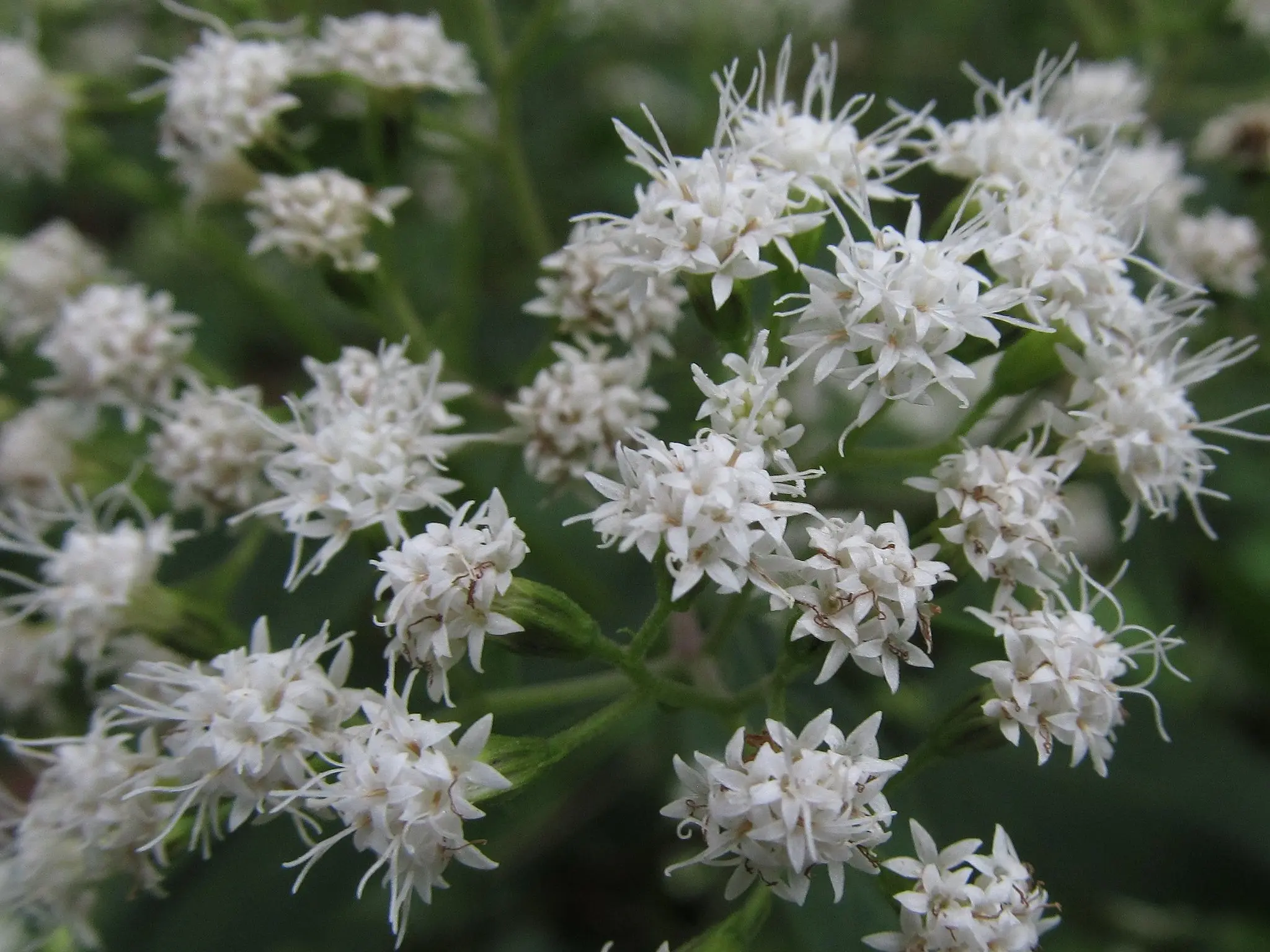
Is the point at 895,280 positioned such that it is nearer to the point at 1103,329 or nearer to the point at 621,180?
the point at 1103,329

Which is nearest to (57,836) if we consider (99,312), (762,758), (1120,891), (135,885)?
(135,885)

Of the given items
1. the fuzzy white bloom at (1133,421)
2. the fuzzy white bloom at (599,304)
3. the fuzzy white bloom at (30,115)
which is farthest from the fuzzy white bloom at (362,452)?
the fuzzy white bloom at (30,115)

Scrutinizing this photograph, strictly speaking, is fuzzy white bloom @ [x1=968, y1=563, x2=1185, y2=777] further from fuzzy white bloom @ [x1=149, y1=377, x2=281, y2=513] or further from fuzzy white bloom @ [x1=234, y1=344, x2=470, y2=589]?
fuzzy white bloom @ [x1=149, y1=377, x2=281, y2=513]

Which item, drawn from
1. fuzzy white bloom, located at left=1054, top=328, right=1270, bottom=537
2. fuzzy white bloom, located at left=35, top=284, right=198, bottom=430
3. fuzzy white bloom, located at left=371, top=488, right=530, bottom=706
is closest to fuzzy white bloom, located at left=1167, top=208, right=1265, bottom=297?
fuzzy white bloom, located at left=1054, top=328, right=1270, bottom=537

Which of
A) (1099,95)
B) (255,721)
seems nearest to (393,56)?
(255,721)

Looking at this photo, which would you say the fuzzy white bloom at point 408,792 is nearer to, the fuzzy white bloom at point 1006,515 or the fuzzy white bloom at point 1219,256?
the fuzzy white bloom at point 1006,515

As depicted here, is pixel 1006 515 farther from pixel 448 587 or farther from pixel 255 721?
pixel 255 721
